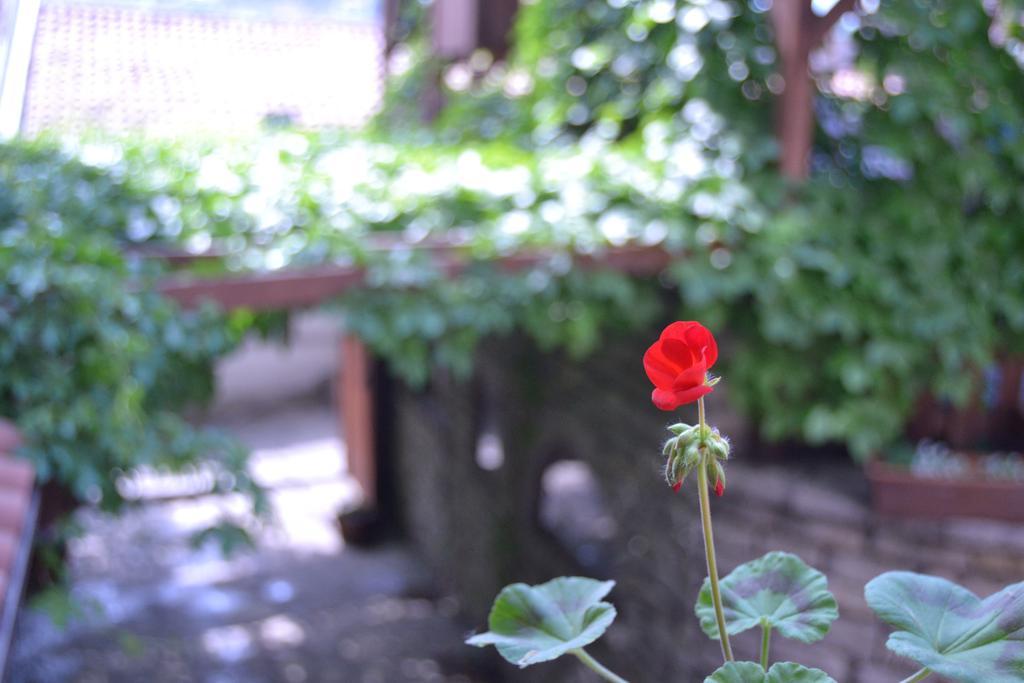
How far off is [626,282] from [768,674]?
92.4 inches

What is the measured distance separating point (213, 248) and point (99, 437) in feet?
2.21

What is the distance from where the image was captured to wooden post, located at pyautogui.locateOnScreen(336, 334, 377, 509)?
693 cm

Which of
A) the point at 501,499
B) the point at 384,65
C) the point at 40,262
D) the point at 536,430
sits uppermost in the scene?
the point at 384,65

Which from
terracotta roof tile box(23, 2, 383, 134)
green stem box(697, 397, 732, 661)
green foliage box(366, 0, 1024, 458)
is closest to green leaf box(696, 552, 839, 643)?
green stem box(697, 397, 732, 661)

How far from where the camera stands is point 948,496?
2828mm

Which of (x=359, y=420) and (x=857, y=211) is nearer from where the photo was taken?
(x=857, y=211)

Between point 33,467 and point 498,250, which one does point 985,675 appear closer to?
point 33,467

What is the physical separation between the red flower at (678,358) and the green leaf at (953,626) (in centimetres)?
25

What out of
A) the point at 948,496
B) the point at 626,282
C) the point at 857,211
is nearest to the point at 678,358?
the point at 626,282

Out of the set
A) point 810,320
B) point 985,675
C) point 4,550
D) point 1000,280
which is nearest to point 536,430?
point 810,320

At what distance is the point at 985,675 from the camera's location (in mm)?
644

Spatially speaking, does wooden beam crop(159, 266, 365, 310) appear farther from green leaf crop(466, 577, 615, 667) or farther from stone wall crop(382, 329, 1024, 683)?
green leaf crop(466, 577, 615, 667)

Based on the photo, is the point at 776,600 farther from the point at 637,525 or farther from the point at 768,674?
the point at 637,525

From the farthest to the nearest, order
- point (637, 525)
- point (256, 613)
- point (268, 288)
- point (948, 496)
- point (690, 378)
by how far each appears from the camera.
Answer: point (256, 613)
point (637, 525)
point (948, 496)
point (268, 288)
point (690, 378)
